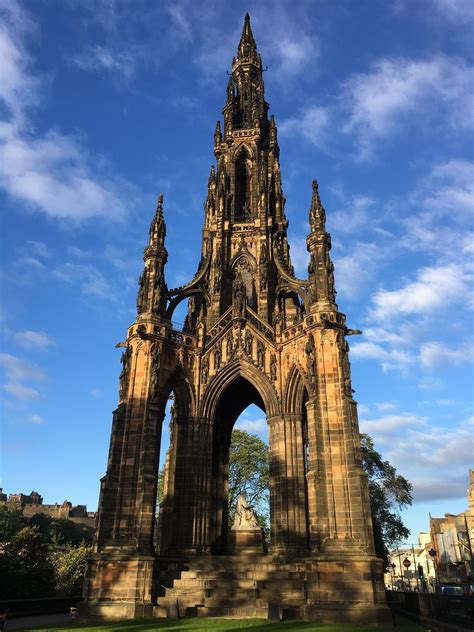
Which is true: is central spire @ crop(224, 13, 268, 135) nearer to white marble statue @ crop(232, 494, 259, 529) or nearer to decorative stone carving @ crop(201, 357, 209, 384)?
decorative stone carving @ crop(201, 357, 209, 384)

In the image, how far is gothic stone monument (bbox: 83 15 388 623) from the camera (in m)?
17.6

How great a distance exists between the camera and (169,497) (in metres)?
23.3

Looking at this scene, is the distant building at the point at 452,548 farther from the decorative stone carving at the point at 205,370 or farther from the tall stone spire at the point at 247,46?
the tall stone spire at the point at 247,46

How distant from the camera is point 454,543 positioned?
57.9 m

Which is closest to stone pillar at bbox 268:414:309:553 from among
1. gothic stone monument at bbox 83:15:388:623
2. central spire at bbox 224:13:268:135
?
gothic stone monument at bbox 83:15:388:623

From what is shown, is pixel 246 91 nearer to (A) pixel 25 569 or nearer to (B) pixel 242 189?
(B) pixel 242 189

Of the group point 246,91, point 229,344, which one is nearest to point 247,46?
point 246,91

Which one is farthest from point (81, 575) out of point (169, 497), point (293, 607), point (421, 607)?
point (421, 607)

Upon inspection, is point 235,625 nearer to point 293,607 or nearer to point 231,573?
point 293,607

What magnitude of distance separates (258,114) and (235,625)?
29826 mm

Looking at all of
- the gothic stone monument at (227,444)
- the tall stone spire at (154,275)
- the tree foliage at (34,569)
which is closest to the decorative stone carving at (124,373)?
the gothic stone monument at (227,444)

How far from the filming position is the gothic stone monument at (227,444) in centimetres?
1759

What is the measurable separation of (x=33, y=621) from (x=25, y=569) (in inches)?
214

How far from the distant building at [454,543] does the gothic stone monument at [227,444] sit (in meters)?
37.1
